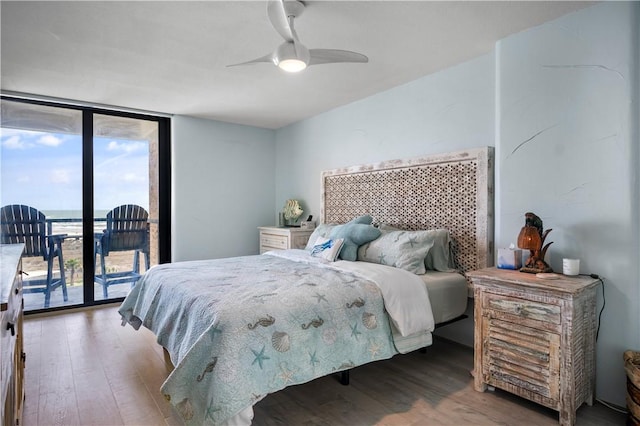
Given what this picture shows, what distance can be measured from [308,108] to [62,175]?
2988 millimetres

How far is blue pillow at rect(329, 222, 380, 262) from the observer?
314cm

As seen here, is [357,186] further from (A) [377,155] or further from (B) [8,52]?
(B) [8,52]

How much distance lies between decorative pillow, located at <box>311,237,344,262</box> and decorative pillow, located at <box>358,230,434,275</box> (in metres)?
0.21

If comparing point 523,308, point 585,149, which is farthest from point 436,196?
point 523,308

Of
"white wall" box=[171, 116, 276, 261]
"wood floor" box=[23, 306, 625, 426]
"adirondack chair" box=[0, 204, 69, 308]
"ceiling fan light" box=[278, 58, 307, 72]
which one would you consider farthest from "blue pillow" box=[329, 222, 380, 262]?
"adirondack chair" box=[0, 204, 69, 308]

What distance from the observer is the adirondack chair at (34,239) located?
393cm

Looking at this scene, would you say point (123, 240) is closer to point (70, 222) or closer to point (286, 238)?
point (70, 222)

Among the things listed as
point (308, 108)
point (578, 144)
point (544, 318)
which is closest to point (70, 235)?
point (308, 108)

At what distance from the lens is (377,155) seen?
3914 millimetres

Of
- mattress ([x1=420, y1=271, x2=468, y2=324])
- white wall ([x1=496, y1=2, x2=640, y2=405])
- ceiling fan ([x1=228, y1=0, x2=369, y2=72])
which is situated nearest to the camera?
ceiling fan ([x1=228, y1=0, x2=369, y2=72])

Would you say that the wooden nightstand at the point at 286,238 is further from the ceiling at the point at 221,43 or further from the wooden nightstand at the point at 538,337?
the wooden nightstand at the point at 538,337

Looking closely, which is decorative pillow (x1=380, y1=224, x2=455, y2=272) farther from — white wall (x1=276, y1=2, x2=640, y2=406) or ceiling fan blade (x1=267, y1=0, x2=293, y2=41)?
ceiling fan blade (x1=267, y1=0, x2=293, y2=41)

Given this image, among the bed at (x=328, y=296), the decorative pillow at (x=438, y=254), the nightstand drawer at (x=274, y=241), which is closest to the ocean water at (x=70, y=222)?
the bed at (x=328, y=296)

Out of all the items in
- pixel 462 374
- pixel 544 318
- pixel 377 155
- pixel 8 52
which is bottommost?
pixel 462 374
